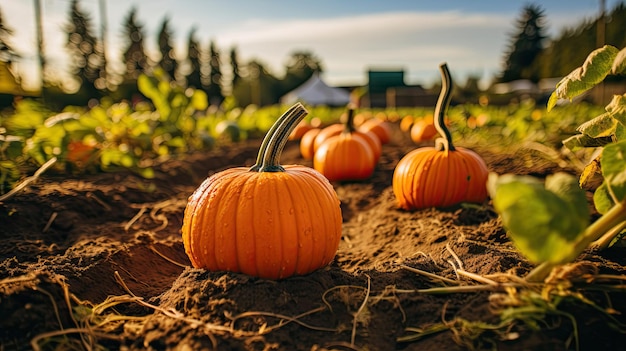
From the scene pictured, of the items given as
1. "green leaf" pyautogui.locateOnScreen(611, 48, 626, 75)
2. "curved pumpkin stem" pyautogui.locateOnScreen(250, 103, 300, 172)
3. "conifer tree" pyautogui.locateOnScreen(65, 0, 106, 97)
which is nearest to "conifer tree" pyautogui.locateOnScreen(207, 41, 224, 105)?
"conifer tree" pyautogui.locateOnScreen(65, 0, 106, 97)

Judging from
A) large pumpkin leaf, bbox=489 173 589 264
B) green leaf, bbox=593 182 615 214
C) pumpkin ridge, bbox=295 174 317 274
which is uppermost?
large pumpkin leaf, bbox=489 173 589 264

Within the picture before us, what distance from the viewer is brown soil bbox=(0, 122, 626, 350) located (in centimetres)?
165

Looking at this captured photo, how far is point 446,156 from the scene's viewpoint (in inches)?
141

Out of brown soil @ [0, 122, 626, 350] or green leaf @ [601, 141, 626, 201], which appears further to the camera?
brown soil @ [0, 122, 626, 350]

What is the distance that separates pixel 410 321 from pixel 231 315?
652 millimetres

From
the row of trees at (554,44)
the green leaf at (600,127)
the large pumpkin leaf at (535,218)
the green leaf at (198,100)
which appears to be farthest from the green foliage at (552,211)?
the row of trees at (554,44)

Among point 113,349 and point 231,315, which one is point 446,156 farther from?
point 113,349

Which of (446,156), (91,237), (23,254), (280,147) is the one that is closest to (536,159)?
(446,156)

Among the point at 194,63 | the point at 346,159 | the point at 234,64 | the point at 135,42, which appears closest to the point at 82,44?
the point at 135,42

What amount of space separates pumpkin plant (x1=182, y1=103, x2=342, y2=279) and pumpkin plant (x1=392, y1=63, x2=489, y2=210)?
4.61 feet

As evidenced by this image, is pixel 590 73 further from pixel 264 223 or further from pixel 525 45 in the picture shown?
pixel 525 45

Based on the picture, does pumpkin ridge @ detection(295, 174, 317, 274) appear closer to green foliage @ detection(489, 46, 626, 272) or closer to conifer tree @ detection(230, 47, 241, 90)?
green foliage @ detection(489, 46, 626, 272)

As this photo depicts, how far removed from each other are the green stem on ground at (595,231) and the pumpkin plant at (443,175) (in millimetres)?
1856

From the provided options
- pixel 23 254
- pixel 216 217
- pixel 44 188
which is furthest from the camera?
pixel 44 188
